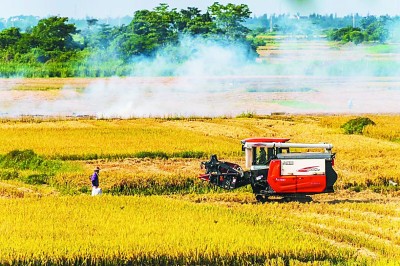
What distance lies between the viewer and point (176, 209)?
53.9 feet

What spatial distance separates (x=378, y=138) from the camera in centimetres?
2992

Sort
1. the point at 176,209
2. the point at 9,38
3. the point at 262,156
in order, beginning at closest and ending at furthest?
1. the point at 176,209
2. the point at 262,156
3. the point at 9,38

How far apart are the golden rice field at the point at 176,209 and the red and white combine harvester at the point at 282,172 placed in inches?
14.0

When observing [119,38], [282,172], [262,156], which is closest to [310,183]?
→ [282,172]

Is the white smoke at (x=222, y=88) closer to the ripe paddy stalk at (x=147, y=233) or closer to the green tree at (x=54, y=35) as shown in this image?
the green tree at (x=54, y=35)

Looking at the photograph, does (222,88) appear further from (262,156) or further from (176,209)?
(176,209)

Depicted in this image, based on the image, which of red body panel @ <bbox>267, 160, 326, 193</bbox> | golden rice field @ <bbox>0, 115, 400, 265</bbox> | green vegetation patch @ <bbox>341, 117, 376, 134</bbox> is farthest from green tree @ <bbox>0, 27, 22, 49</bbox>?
red body panel @ <bbox>267, 160, 326, 193</bbox>

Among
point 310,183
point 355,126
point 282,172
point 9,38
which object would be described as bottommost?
point 9,38

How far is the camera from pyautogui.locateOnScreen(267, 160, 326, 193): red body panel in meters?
18.5

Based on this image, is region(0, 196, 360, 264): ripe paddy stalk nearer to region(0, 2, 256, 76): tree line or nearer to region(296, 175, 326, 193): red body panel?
region(296, 175, 326, 193): red body panel

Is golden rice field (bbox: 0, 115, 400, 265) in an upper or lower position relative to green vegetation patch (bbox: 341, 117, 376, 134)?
upper

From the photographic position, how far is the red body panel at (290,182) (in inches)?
727

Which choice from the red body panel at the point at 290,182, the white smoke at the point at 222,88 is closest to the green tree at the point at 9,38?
the white smoke at the point at 222,88

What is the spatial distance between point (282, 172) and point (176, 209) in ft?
9.82
